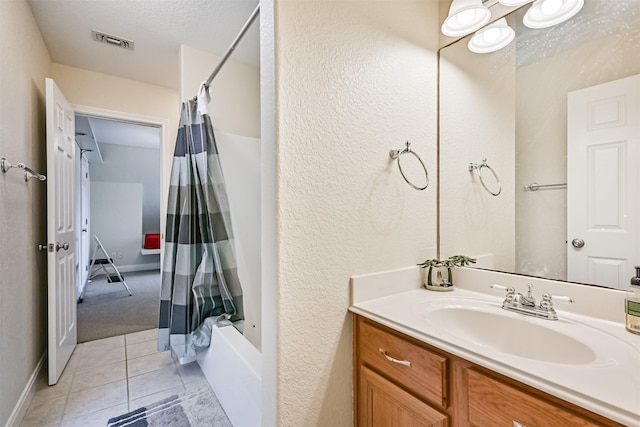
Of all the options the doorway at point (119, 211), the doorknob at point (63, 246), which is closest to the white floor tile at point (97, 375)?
the doorknob at point (63, 246)

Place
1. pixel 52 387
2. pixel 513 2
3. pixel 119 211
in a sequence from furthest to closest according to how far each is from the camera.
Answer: pixel 119 211 → pixel 52 387 → pixel 513 2

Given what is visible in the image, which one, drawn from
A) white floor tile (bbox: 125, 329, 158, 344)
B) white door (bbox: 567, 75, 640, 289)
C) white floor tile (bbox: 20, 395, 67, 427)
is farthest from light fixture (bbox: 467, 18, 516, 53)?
white floor tile (bbox: 125, 329, 158, 344)

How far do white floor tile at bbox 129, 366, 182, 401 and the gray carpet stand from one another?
3.28 feet

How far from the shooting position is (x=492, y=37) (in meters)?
1.30

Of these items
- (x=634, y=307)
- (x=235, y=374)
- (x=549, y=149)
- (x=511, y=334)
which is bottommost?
(x=235, y=374)

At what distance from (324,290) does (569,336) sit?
75 centimetres

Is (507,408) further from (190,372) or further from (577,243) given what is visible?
(190,372)

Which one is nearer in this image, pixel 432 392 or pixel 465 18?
pixel 432 392

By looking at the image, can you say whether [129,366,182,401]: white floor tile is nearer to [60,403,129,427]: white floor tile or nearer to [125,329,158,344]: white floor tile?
[60,403,129,427]: white floor tile

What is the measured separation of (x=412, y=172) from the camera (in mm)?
1333

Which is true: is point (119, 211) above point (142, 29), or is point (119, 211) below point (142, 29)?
below

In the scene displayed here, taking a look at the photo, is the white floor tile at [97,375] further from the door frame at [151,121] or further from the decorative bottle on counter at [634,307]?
the decorative bottle on counter at [634,307]

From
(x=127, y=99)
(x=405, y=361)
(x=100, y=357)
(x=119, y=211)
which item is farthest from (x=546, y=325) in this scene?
(x=119, y=211)

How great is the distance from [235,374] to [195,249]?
35.3 inches
